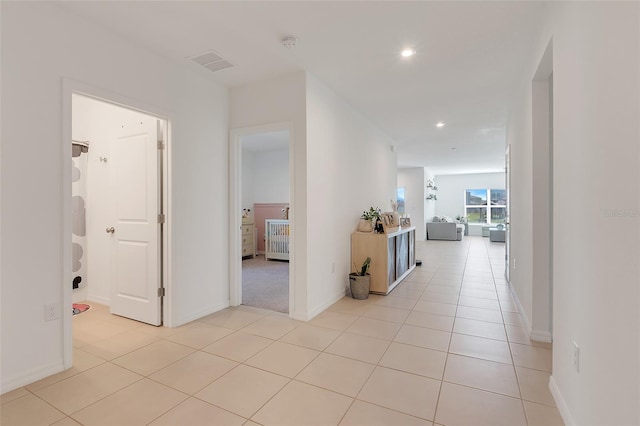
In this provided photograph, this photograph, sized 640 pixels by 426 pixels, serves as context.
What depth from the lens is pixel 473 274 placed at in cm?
523

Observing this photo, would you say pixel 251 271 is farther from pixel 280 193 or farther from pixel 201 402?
pixel 201 402

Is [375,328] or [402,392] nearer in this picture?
[402,392]

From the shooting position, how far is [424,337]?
269 cm

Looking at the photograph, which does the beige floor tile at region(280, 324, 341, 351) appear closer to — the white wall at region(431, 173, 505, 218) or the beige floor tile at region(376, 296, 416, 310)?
the beige floor tile at region(376, 296, 416, 310)

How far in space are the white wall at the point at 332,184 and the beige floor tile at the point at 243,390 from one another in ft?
3.86

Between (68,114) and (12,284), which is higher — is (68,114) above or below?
above

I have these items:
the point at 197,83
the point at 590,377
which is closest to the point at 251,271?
the point at 197,83

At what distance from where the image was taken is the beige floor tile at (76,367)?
6.54ft

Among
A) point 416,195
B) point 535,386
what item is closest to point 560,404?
point 535,386

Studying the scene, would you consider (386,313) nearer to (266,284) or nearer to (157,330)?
(266,284)

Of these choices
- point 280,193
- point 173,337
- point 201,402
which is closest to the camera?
point 201,402

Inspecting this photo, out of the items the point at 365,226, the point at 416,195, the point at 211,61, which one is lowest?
the point at 365,226

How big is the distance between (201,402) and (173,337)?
112cm

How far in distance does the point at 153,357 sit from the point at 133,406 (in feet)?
2.07
